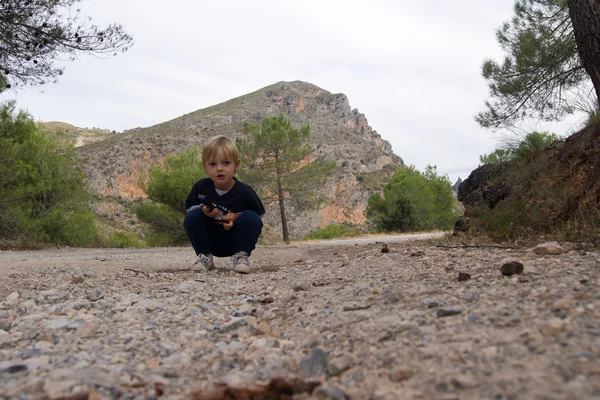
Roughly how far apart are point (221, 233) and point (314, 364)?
3607 mm

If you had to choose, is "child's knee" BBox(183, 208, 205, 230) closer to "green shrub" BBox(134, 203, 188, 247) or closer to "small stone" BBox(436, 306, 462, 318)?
"small stone" BBox(436, 306, 462, 318)

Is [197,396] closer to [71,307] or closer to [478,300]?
[478,300]

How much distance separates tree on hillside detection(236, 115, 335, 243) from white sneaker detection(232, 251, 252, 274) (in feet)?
54.6

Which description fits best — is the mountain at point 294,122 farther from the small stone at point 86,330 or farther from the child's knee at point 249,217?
the small stone at point 86,330

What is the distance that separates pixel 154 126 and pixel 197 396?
243ft

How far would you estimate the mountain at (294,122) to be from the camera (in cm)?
5350

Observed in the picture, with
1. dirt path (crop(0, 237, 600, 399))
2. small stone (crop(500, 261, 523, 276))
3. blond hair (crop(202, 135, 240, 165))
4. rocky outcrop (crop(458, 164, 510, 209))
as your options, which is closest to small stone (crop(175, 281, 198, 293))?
dirt path (crop(0, 237, 600, 399))

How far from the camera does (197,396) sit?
1200mm

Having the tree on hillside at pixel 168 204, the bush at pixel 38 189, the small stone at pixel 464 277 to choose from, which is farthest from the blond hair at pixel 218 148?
the tree on hillside at pixel 168 204

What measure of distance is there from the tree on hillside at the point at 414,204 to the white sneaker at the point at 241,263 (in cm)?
2349

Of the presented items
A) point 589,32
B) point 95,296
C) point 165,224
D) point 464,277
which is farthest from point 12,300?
point 165,224

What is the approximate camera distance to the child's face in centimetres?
451

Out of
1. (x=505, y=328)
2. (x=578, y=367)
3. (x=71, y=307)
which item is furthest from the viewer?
(x=71, y=307)

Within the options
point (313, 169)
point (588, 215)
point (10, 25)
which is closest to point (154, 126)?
point (313, 169)
